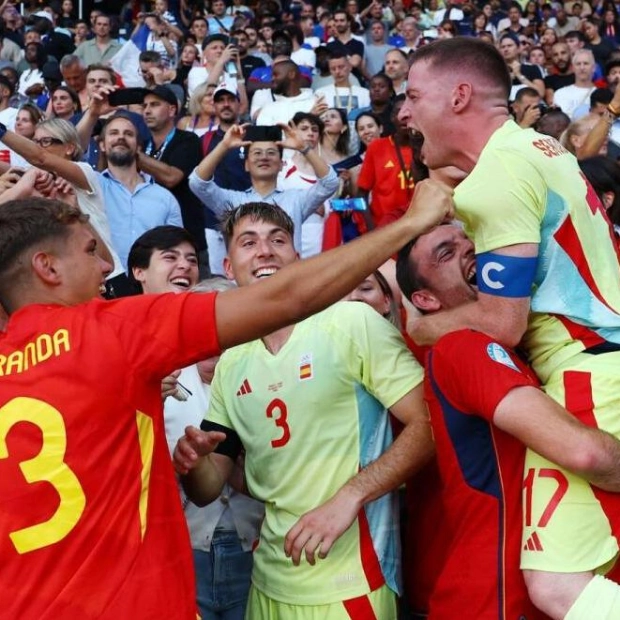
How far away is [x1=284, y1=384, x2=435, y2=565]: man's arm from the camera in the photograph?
3488mm

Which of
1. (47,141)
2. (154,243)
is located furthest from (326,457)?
(47,141)

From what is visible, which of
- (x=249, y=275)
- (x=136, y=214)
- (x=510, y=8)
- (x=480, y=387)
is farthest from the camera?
(x=510, y=8)

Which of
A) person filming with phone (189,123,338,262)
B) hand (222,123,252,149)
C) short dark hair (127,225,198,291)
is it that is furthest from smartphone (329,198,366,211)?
short dark hair (127,225,198,291)

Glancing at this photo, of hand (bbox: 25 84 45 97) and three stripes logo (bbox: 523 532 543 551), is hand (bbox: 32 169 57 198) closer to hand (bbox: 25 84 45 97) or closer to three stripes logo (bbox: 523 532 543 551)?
three stripes logo (bbox: 523 532 543 551)

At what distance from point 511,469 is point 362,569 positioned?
71 centimetres

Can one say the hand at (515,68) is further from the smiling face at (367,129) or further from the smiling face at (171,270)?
the smiling face at (171,270)

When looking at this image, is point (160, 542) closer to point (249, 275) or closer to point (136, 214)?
point (249, 275)

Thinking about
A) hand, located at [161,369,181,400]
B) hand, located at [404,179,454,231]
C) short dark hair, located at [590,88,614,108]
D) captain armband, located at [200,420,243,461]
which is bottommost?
short dark hair, located at [590,88,614,108]

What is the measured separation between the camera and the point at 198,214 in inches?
364

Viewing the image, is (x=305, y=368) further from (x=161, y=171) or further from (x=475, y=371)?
(x=161, y=171)

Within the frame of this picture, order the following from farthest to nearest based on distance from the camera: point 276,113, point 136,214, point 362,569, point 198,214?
point 276,113 → point 198,214 → point 136,214 → point 362,569

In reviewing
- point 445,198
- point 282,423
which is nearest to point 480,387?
point 445,198

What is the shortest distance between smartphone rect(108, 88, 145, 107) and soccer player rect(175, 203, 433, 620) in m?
5.39

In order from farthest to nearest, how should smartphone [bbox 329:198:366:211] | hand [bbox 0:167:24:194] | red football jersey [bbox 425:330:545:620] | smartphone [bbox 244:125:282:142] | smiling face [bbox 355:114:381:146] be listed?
smiling face [bbox 355:114:381:146] → smartphone [bbox 329:198:366:211] → smartphone [bbox 244:125:282:142] → hand [bbox 0:167:24:194] → red football jersey [bbox 425:330:545:620]
